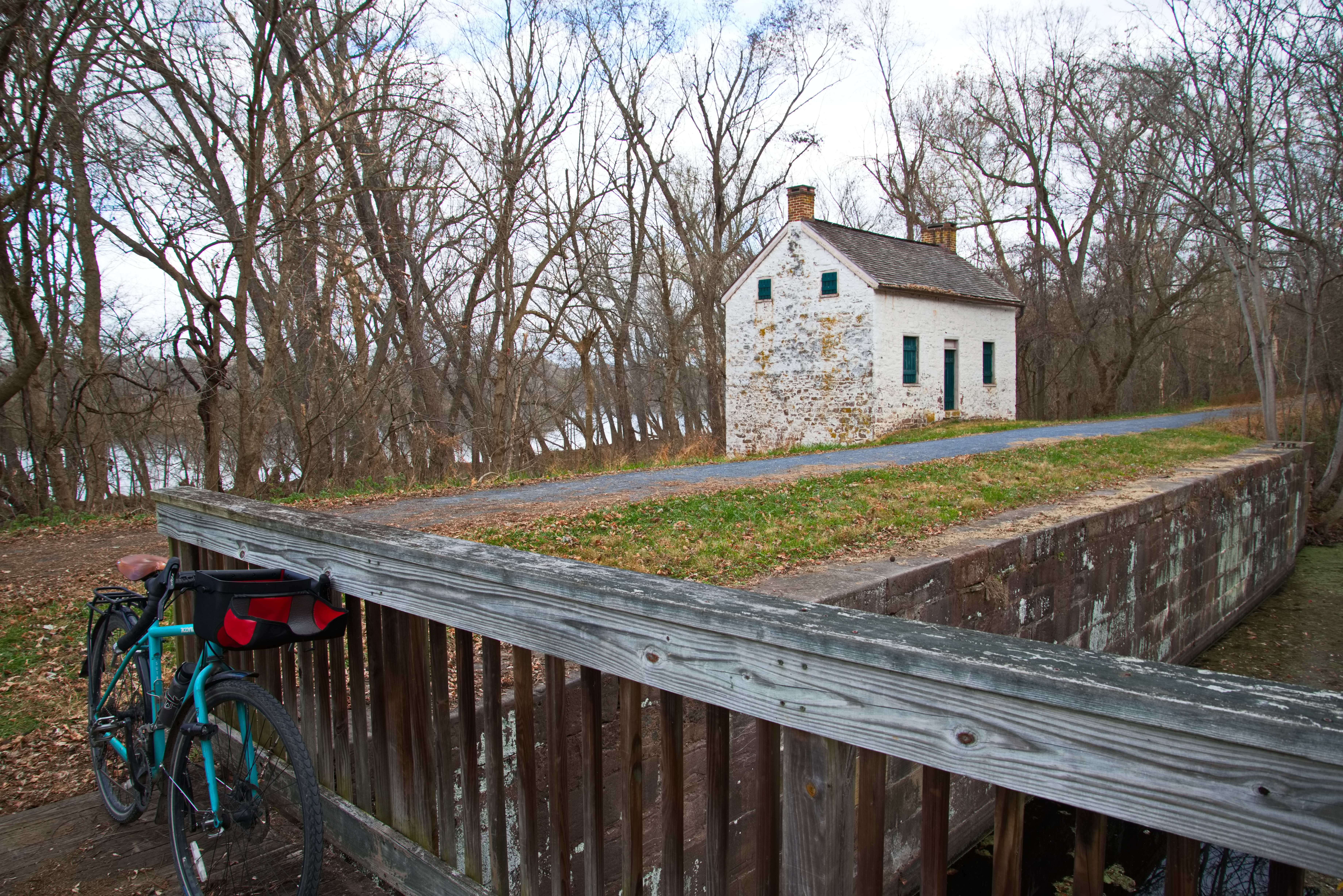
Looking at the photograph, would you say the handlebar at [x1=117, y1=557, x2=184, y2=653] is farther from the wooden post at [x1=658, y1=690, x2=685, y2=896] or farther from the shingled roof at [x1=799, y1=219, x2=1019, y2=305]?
the shingled roof at [x1=799, y1=219, x2=1019, y2=305]

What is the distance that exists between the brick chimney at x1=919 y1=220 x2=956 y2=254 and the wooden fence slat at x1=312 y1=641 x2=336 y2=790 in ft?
99.7

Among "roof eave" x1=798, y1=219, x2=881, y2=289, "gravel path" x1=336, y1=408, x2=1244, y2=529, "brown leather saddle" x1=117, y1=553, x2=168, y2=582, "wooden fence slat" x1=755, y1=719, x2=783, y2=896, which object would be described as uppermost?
"roof eave" x1=798, y1=219, x2=881, y2=289

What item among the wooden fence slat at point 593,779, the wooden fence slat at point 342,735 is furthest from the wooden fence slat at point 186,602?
the wooden fence slat at point 593,779

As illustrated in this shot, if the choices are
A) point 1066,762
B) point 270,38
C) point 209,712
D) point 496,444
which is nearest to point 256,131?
point 270,38

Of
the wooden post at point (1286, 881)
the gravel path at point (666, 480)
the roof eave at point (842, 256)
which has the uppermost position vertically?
the roof eave at point (842, 256)

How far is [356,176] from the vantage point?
1327 centimetres

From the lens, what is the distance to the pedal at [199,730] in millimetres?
2617

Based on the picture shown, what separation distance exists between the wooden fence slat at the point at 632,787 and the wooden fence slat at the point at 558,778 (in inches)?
7.1

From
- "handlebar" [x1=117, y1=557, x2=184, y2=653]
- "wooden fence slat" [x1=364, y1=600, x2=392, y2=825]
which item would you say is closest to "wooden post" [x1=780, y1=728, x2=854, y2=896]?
"wooden fence slat" [x1=364, y1=600, x2=392, y2=825]

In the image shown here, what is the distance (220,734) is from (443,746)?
3.38 ft

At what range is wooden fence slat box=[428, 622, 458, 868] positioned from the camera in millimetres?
2330

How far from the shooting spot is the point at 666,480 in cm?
1103

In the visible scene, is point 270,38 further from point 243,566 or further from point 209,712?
point 209,712

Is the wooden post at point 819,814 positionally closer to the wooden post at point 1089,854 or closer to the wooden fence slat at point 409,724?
the wooden post at point 1089,854
